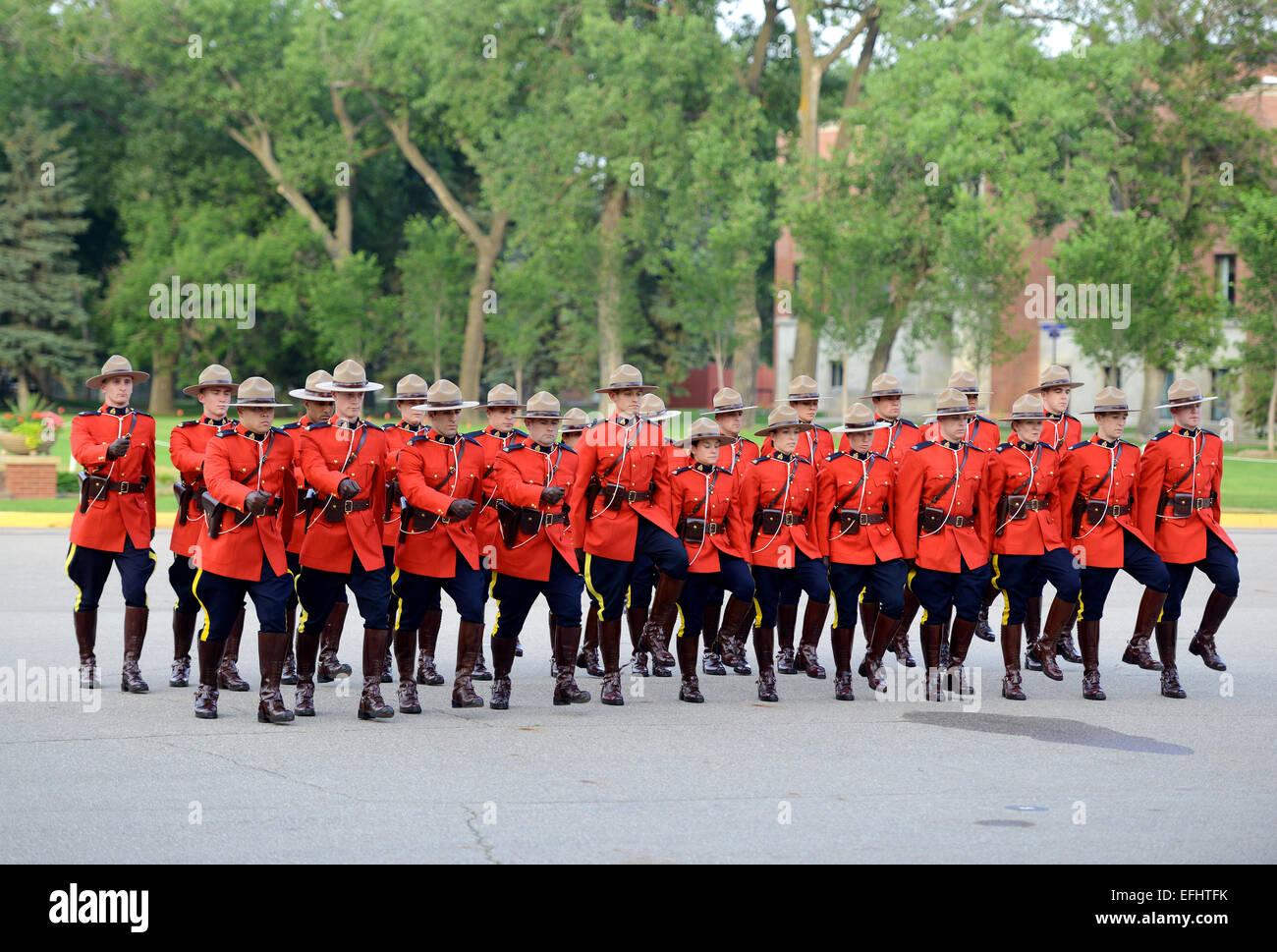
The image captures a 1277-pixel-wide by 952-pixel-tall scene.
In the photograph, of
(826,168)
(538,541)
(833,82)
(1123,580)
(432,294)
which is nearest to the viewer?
(538,541)

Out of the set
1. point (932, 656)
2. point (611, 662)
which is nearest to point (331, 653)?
point (611, 662)

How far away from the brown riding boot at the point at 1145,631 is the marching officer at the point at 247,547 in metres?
5.57

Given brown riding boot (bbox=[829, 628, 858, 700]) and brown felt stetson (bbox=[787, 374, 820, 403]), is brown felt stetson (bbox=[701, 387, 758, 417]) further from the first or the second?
brown riding boot (bbox=[829, 628, 858, 700])

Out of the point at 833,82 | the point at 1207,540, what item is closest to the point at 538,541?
the point at 1207,540

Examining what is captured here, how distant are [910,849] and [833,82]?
1913 inches

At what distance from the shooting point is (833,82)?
173 ft

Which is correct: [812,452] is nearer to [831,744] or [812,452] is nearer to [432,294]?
[831,744]

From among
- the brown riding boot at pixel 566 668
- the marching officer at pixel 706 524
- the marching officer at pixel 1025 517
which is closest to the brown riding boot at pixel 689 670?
the marching officer at pixel 706 524

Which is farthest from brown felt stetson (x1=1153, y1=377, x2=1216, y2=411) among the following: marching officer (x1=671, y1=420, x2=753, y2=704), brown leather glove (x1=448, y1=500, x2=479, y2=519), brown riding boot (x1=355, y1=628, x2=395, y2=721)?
brown riding boot (x1=355, y1=628, x2=395, y2=721)

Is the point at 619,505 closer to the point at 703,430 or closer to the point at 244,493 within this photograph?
the point at 703,430

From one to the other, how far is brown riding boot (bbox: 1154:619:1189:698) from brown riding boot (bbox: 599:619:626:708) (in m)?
3.39

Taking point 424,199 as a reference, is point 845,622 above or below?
below

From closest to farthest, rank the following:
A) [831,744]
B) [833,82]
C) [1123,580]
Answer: [831,744] → [1123,580] → [833,82]

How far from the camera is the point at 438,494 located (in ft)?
30.7
